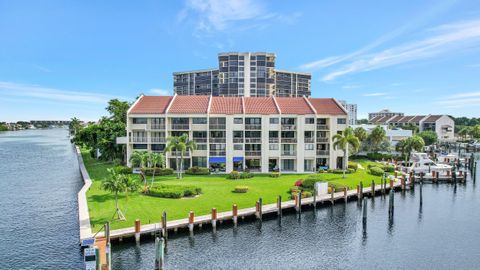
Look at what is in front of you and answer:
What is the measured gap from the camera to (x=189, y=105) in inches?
2987

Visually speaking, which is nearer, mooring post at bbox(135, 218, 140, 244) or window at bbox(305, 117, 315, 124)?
mooring post at bbox(135, 218, 140, 244)

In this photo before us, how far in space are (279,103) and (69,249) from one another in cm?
5391

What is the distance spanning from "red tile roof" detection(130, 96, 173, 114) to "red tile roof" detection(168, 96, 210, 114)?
1866mm

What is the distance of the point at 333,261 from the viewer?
1303 inches

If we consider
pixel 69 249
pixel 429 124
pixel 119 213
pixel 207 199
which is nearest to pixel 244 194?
pixel 207 199

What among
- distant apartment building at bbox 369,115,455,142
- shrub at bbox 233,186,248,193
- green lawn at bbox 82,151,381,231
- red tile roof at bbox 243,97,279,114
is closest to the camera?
green lawn at bbox 82,151,381,231

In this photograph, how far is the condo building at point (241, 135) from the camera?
236ft

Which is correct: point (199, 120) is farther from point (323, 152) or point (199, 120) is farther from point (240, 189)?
point (323, 152)

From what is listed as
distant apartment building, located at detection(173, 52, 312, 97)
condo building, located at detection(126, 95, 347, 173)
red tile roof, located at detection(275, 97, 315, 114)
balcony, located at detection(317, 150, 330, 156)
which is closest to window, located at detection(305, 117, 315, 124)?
condo building, located at detection(126, 95, 347, 173)

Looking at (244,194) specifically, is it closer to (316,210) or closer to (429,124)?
(316,210)

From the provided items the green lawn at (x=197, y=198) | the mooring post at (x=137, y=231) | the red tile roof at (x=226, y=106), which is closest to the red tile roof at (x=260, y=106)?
the red tile roof at (x=226, y=106)

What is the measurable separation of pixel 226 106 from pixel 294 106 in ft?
48.8

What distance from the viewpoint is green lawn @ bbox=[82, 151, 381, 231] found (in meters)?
41.2

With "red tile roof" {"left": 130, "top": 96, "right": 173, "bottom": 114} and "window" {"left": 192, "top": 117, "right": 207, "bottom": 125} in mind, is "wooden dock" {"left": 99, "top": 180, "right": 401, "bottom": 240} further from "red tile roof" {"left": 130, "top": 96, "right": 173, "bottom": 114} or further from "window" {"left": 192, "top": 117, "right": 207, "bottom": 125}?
"red tile roof" {"left": 130, "top": 96, "right": 173, "bottom": 114}
